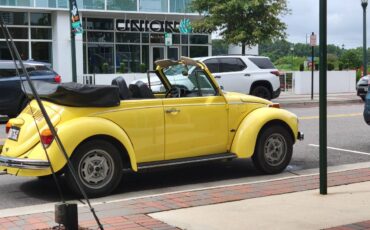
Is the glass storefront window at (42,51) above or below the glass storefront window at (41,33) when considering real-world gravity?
below

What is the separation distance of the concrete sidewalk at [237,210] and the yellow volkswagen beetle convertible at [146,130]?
0.63 m

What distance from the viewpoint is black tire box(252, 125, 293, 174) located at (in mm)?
8297

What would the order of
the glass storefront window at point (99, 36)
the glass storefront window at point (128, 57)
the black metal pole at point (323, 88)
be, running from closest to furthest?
the black metal pole at point (323, 88)
the glass storefront window at point (99, 36)
the glass storefront window at point (128, 57)

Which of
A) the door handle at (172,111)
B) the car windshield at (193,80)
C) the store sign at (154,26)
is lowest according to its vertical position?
the door handle at (172,111)

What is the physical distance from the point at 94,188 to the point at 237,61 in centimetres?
1418

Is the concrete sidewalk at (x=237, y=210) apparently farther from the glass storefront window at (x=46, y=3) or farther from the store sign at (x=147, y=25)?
the store sign at (x=147, y=25)

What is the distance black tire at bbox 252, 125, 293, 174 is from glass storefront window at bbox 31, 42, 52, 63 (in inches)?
955

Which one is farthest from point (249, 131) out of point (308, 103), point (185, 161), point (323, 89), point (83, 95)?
point (308, 103)

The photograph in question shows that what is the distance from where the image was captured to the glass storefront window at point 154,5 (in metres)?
31.8

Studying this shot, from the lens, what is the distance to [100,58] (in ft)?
107

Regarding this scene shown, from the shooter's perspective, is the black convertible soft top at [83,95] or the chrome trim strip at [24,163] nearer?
the chrome trim strip at [24,163]

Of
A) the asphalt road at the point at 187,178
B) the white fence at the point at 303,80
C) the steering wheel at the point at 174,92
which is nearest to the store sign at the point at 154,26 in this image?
the white fence at the point at 303,80

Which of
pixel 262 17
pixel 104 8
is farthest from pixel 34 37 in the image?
pixel 262 17

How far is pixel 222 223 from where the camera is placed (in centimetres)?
564
